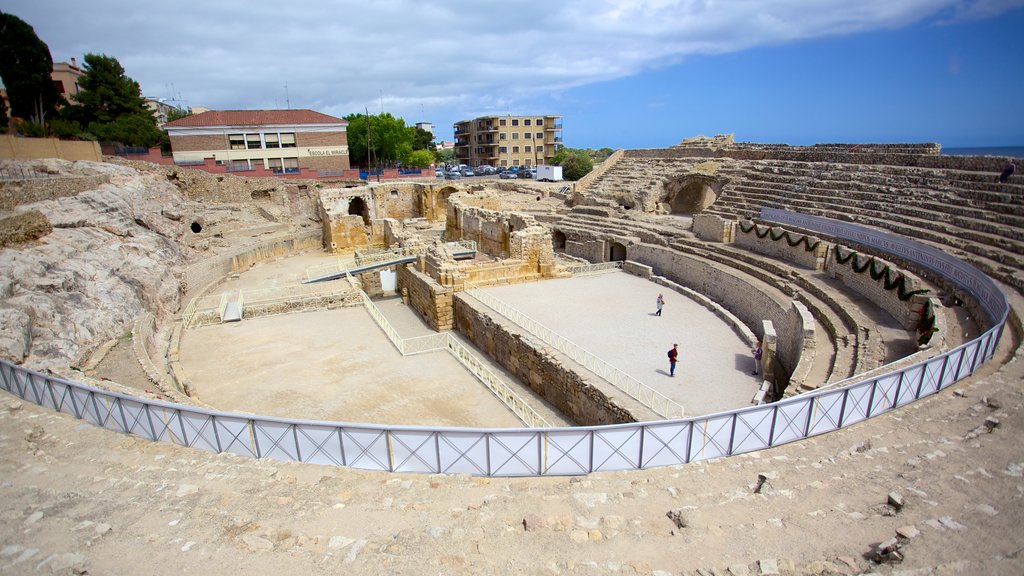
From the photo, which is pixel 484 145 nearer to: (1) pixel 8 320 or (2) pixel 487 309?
(2) pixel 487 309

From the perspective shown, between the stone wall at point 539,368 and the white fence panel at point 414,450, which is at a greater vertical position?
the white fence panel at point 414,450

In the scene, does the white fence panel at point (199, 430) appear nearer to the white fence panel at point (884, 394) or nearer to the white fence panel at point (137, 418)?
the white fence panel at point (137, 418)

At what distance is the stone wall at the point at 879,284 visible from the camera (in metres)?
11.2

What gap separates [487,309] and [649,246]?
333 inches

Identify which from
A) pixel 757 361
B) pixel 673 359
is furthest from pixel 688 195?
pixel 673 359

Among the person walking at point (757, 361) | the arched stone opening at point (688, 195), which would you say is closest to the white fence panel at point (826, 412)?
the person walking at point (757, 361)

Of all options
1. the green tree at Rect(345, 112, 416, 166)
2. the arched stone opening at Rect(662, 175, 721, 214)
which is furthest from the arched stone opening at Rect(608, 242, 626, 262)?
the green tree at Rect(345, 112, 416, 166)

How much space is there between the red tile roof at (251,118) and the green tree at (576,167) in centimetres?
1906

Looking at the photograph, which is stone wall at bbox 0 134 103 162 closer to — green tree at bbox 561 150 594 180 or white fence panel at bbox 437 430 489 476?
white fence panel at bbox 437 430 489 476

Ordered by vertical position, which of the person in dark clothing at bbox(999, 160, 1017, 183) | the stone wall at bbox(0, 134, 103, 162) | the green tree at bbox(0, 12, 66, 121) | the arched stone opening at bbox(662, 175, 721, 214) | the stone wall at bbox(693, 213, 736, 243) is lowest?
the stone wall at bbox(693, 213, 736, 243)

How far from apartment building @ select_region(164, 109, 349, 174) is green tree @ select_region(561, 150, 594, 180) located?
→ 18741mm

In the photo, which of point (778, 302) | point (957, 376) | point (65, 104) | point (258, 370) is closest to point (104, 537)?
point (258, 370)

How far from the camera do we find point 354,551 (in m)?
4.73

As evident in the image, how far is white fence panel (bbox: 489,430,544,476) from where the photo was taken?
580cm
